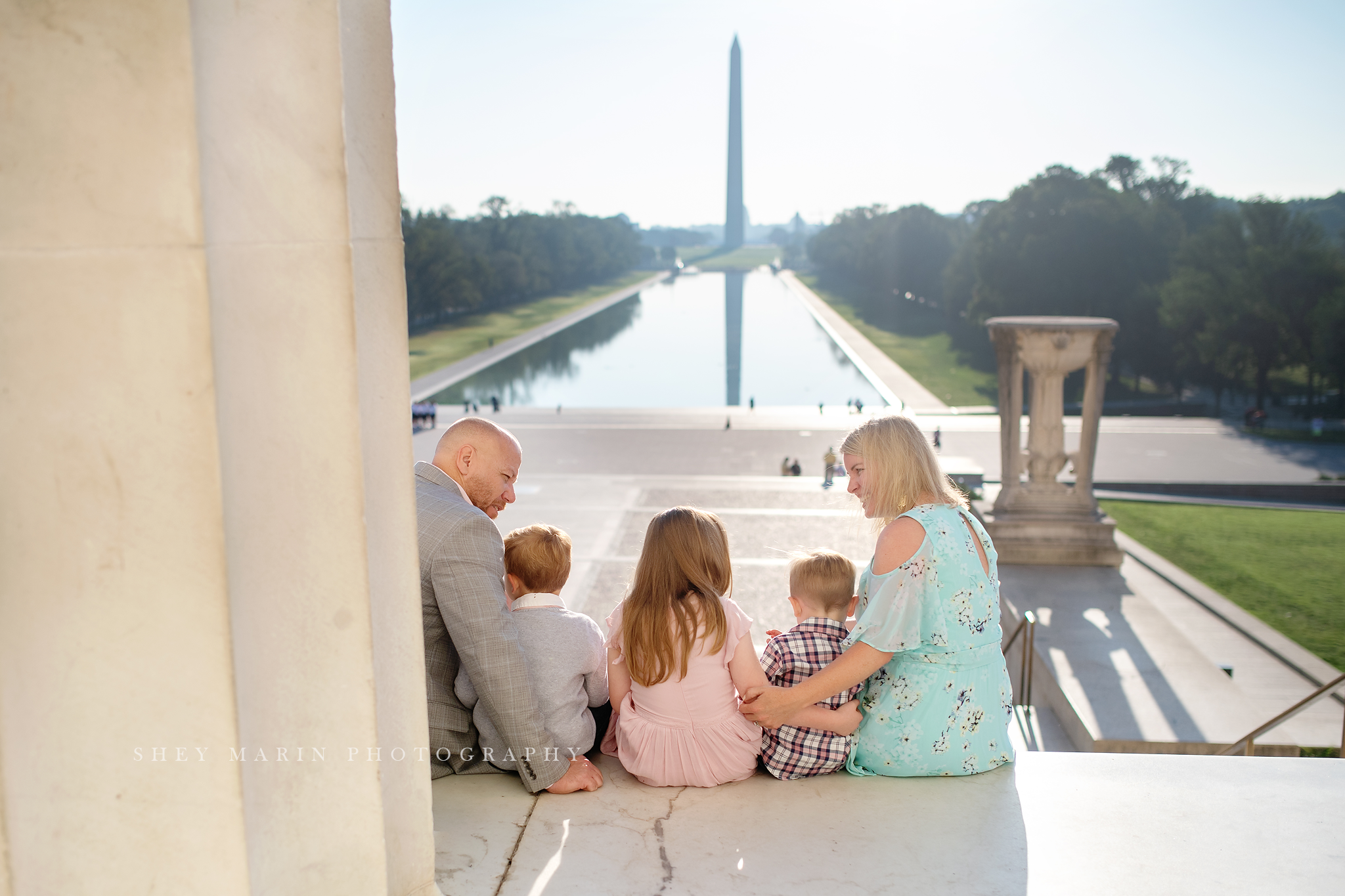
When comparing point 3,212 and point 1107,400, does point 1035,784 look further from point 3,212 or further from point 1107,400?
point 1107,400

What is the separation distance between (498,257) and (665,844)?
7011cm

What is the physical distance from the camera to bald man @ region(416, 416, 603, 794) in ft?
8.92

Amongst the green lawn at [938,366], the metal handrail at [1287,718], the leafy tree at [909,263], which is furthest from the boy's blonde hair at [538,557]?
the leafy tree at [909,263]

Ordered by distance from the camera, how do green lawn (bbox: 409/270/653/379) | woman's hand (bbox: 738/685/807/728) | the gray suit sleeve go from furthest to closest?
green lawn (bbox: 409/270/653/379) < woman's hand (bbox: 738/685/807/728) < the gray suit sleeve

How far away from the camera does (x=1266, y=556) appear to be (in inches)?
492

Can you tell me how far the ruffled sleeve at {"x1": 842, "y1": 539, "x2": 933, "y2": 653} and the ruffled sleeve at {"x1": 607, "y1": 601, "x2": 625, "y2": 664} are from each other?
2.18 feet

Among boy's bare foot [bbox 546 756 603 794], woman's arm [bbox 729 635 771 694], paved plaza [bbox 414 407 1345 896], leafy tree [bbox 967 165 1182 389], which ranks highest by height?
leafy tree [bbox 967 165 1182 389]

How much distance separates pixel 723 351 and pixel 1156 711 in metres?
42.5

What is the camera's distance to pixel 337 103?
1.78 m

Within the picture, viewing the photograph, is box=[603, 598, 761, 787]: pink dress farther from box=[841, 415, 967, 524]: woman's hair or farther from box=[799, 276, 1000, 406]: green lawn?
box=[799, 276, 1000, 406]: green lawn

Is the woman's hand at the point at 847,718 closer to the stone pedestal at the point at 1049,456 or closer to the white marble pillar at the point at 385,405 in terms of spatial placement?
the white marble pillar at the point at 385,405

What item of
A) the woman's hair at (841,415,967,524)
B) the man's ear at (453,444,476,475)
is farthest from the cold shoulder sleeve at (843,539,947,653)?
the man's ear at (453,444,476,475)

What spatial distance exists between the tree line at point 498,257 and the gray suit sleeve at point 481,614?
32065mm

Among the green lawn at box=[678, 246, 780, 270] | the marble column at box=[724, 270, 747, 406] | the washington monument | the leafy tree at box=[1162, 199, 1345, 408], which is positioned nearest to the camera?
the leafy tree at box=[1162, 199, 1345, 408]
